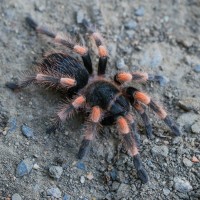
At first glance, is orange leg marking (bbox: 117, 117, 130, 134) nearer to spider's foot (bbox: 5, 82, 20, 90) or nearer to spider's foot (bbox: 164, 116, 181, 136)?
spider's foot (bbox: 164, 116, 181, 136)

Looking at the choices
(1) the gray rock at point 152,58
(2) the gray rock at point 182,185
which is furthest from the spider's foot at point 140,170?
(1) the gray rock at point 152,58

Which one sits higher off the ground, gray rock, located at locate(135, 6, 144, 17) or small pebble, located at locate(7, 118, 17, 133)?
gray rock, located at locate(135, 6, 144, 17)

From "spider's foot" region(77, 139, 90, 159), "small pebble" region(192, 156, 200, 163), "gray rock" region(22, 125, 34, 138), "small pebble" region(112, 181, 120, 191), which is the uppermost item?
"small pebble" region(192, 156, 200, 163)

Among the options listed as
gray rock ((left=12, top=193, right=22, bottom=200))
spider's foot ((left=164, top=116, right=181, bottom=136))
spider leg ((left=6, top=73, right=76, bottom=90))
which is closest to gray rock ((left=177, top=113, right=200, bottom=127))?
spider's foot ((left=164, top=116, right=181, bottom=136))

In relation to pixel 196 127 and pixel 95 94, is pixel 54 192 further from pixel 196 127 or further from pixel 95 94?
pixel 196 127

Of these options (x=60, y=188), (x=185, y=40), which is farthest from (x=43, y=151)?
(x=185, y=40)

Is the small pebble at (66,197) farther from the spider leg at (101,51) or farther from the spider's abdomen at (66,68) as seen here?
the spider leg at (101,51)
